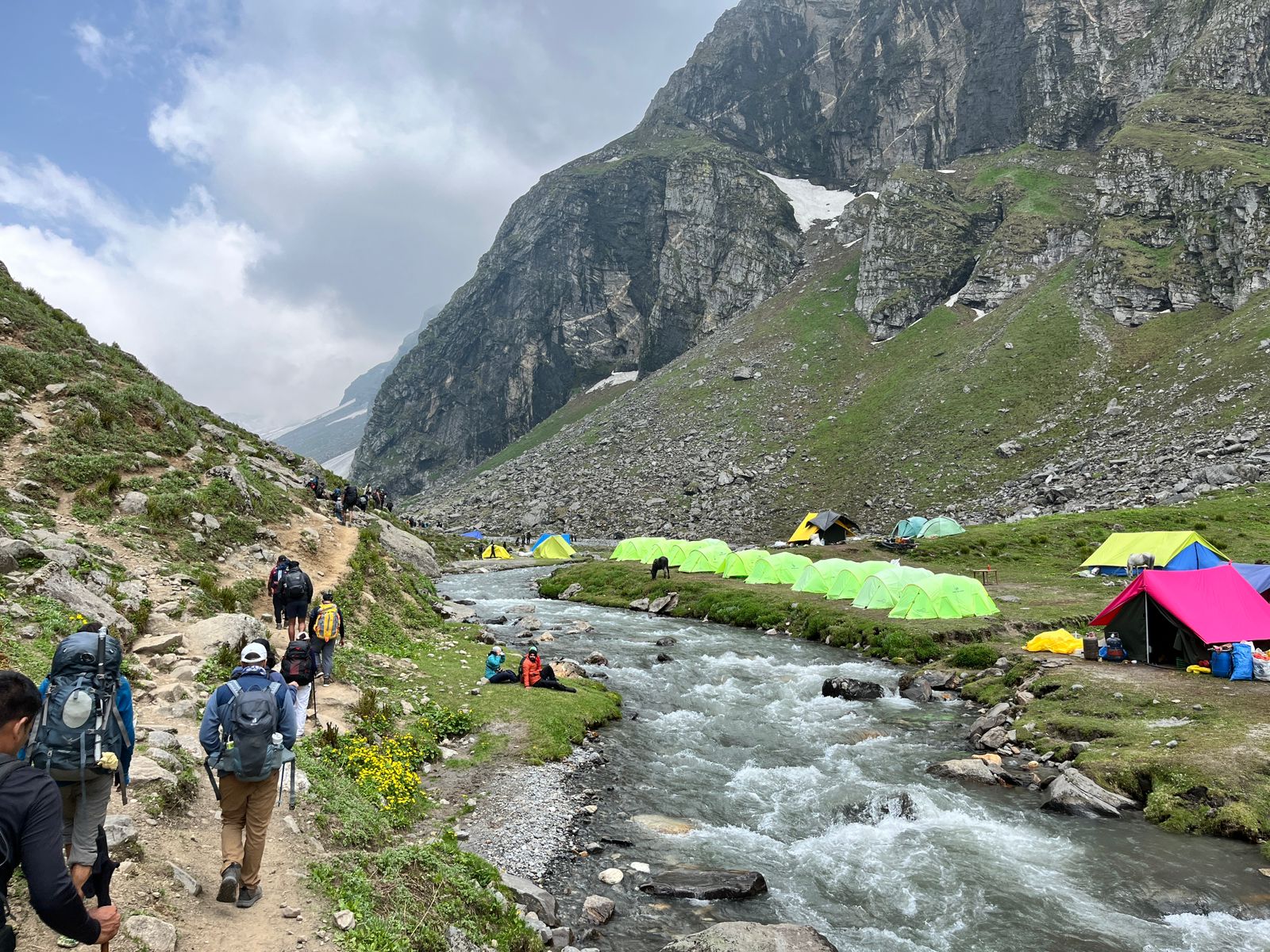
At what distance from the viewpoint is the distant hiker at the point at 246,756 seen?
7.61 meters

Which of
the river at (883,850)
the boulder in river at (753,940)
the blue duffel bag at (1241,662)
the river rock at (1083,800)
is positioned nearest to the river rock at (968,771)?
the river at (883,850)

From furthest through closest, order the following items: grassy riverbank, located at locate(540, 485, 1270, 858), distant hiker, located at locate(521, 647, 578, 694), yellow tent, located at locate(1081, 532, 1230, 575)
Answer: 1. yellow tent, located at locate(1081, 532, 1230, 575)
2. distant hiker, located at locate(521, 647, 578, 694)
3. grassy riverbank, located at locate(540, 485, 1270, 858)

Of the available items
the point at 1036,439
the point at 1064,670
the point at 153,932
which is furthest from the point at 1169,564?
the point at 1036,439

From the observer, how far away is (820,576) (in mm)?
40219

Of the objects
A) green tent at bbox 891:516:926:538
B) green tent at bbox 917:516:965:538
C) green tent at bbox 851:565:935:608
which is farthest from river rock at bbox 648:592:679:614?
green tent at bbox 891:516:926:538

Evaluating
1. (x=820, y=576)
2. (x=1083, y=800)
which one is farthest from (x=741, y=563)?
(x=1083, y=800)

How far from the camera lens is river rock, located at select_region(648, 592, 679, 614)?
4203 centimetres

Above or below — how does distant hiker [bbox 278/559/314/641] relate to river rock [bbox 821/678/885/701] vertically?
above

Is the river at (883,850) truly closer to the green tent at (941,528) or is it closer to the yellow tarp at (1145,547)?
the yellow tarp at (1145,547)

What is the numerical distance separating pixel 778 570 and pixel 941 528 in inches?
723

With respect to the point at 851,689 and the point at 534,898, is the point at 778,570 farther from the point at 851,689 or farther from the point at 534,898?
the point at 534,898

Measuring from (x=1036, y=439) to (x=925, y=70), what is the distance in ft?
460

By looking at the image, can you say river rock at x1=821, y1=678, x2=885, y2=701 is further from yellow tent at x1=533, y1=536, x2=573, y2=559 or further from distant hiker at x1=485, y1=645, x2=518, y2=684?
yellow tent at x1=533, y1=536, x2=573, y2=559

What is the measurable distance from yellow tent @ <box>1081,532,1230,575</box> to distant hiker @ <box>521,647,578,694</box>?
30258 millimetres
